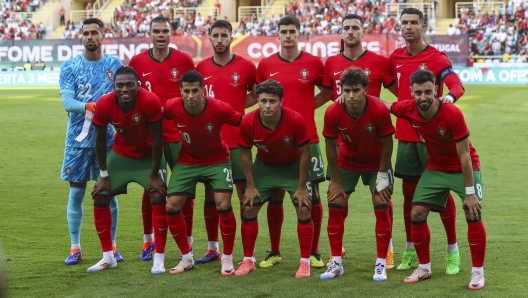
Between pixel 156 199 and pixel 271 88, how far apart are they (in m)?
1.50

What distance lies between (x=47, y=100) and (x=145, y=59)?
66.6ft

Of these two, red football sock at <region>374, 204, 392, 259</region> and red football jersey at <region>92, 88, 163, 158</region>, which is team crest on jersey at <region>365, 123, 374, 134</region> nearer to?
red football sock at <region>374, 204, 392, 259</region>

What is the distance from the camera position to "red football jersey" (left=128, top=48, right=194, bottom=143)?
778 centimetres

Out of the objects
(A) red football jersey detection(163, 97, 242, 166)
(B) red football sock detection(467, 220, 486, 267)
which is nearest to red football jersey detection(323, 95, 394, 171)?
(A) red football jersey detection(163, 97, 242, 166)

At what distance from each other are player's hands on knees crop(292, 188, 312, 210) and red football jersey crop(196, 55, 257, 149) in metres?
0.98

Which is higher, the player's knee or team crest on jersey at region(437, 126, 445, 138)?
team crest on jersey at region(437, 126, 445, 138)

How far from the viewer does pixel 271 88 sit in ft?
22.6

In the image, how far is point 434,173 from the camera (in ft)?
22.5

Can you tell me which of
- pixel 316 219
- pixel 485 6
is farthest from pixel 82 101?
pixel 485 6

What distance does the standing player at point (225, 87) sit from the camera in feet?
25.1

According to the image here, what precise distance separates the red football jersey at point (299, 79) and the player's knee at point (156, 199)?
1.48m

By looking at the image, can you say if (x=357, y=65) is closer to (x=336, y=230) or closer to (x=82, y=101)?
(x=336, y=230)

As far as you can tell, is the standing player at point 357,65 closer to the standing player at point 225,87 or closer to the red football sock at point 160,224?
the standing player at point 225,87

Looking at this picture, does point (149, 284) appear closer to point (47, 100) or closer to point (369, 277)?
point (369, 277)
